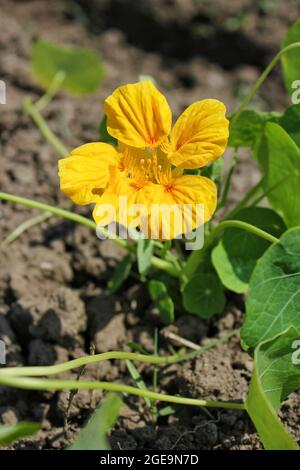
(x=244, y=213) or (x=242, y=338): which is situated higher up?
(x=244, y=213)

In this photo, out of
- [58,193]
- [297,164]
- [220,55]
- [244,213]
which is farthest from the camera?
[220,55]

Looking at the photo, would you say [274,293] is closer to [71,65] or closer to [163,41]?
[71,65]

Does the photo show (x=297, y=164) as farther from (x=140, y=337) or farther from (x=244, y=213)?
(x=140, y=337)

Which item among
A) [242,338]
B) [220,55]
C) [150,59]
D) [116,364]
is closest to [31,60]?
[150,59]

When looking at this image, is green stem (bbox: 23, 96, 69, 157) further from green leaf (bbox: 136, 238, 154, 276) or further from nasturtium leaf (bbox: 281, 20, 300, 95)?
nasturtium leaf (bbox: 281, 20, 300, 95)

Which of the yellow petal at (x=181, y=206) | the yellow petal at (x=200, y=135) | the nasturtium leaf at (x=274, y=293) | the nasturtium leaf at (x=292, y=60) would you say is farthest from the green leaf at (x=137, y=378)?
the nasturtium leaf at (x=292, y=60)

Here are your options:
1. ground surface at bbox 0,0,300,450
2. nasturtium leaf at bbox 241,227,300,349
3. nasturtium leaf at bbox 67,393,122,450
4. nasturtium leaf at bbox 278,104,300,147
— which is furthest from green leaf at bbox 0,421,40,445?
nasturtium leaf at bbox 278,104,300,147

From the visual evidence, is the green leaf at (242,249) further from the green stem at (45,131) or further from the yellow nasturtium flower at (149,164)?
the green stem at (45,131)
